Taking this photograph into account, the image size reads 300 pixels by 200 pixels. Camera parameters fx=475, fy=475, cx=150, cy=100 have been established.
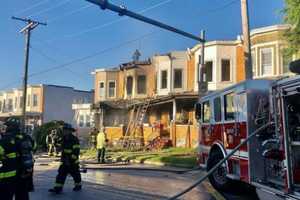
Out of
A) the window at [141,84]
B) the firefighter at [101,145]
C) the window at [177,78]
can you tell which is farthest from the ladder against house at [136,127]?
the firefighter at [101,145]

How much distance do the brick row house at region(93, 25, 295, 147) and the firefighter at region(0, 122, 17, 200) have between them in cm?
2088

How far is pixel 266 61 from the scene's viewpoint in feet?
99.1

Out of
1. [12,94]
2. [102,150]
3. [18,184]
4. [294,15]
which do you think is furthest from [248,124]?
[12,94]

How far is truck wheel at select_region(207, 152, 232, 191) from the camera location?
10.9 meters

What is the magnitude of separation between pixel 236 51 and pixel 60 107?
36453 mm

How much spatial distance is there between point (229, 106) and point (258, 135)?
1597mm

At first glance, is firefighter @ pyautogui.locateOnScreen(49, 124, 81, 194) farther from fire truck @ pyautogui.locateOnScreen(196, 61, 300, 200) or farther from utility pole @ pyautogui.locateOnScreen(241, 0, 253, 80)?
utility pole @ pyautogui.locateOnScreen(241, 0, 253, 80)

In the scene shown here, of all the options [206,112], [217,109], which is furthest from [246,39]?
[217,109]

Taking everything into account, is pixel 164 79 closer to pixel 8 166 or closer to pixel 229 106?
pixel 229 106

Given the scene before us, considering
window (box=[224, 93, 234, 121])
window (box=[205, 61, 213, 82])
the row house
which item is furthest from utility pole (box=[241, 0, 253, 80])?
the row house

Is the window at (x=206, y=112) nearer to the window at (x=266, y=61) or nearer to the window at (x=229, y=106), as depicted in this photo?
the window at (x=229, y=106)

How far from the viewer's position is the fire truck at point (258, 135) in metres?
7.37

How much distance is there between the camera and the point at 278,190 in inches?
302

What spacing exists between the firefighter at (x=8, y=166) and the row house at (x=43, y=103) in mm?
52374
